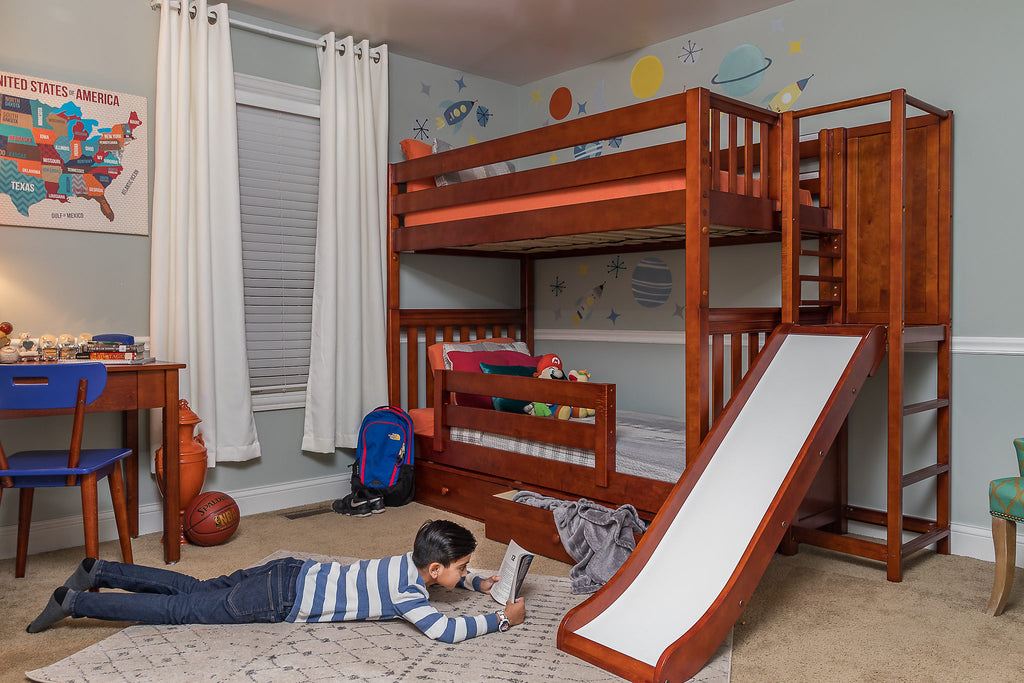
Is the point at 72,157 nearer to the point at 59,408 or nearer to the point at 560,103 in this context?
the point at 59,408

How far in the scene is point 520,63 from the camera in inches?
164

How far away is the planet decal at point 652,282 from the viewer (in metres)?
3.81

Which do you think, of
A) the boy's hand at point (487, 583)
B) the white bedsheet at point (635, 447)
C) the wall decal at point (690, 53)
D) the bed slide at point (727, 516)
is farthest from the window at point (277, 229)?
the bed slide at point (727, 516)

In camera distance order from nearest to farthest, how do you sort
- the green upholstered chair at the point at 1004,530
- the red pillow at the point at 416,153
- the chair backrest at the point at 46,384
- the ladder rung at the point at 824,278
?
the green upholstered chair at the point at 1004,530 < the chair backrest at the point at 46,384 < the ladder rung at the point at 824,278 < the red pillow at the point at 416,153

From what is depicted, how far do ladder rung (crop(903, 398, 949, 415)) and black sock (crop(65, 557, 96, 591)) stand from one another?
8.63ft

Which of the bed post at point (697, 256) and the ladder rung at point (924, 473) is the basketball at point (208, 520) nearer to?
the bed post at point (697, 256)

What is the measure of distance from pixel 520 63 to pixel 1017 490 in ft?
10.4

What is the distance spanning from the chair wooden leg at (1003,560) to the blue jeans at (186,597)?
2101 mm

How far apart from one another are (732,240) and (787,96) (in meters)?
0.68

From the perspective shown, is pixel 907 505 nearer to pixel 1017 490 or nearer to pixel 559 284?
pixel 1017 490

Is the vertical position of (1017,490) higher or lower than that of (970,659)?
higher

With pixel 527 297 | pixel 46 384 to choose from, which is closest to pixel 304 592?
pixel 46 384

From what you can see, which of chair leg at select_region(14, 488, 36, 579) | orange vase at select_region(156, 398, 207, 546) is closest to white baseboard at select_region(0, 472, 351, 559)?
orange vase at select_region(156, 398, 207, 546)

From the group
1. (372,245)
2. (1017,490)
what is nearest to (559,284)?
(372,245)
